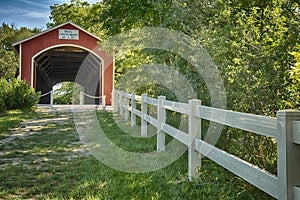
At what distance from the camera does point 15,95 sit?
12984 mm

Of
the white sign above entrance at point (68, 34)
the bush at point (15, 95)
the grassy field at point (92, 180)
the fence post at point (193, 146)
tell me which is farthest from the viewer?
the white sign above entrance at point (68, 34)

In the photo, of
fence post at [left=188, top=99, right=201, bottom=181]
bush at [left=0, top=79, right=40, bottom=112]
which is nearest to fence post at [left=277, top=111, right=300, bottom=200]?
fence post at [left=188, top=99, right=201, bottom=181]

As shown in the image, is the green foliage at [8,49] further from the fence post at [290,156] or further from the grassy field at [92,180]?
the fence post at [290,156]

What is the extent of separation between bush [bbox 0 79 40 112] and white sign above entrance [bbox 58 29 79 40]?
414 centimetres

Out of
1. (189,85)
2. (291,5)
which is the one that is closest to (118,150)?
(189,85)

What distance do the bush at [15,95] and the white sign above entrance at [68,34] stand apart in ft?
13.6

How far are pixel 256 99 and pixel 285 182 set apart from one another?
2.42 m

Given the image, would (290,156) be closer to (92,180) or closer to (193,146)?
(193,146)

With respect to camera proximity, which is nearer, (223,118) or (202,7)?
(223,118)

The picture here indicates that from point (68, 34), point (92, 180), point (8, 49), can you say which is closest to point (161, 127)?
point (92, 180)

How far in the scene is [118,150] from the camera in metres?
5.52

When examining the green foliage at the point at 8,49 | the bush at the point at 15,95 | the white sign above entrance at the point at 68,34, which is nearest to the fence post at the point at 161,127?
the bush at the point at 15,95

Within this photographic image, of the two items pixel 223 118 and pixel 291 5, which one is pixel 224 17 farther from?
pixel 223 118

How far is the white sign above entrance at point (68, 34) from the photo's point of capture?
16.8 m
